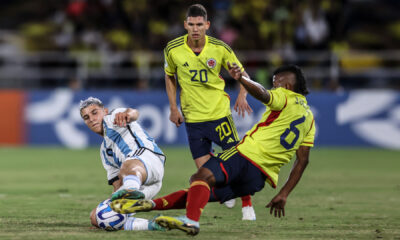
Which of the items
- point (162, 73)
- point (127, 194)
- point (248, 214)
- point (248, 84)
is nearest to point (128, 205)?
point (127, 194)

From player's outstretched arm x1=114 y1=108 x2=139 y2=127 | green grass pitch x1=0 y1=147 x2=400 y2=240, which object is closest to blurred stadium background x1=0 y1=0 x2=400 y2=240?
green grass pitch x1=0 y1=147 x2=400 y2=240

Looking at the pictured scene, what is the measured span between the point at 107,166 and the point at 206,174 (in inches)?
56.5

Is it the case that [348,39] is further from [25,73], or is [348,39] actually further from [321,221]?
[321,221]

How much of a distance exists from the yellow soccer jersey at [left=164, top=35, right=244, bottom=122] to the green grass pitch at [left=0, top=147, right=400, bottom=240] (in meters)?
1.16

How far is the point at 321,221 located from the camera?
722 cm

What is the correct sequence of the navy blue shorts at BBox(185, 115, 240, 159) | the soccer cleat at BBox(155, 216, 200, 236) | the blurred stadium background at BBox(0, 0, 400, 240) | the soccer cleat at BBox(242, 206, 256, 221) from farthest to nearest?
the blurred stadium background at BBox(0, 0, 400, 240) < the navy blue shorts at BBox(185, 115, 240, 159) < the soccer cleat at BBox(242, 206, 256, 221) < the soccer cleat at BBox(155, 216, 200, 236)

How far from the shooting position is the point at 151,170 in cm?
660

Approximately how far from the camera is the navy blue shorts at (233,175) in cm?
607

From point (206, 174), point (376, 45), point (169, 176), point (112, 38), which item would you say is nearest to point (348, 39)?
point (376, 45)

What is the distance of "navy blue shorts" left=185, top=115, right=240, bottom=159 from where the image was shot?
836cm

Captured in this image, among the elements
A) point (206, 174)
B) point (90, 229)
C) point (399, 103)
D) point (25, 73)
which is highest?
point (25, 73)

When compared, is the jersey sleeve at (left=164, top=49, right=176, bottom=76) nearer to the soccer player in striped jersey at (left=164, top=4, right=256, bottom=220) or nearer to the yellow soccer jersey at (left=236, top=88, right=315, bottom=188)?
the soccer player in striped jersey at (left=164, top=4, right=256, bottom=220)

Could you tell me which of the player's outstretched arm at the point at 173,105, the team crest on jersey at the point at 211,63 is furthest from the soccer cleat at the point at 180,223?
the team crest on jersey at the point at 211,63

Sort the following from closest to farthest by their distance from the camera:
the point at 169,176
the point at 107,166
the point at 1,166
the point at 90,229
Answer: the point at 90,229 → the point at 107,166 → the point at 169,176 → the point at 1,166
